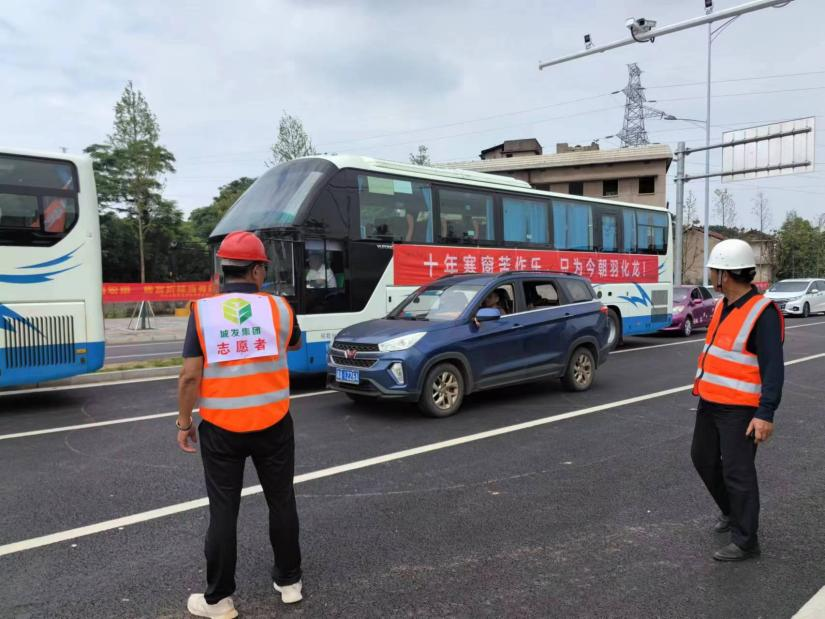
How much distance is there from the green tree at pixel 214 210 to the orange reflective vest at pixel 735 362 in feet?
161

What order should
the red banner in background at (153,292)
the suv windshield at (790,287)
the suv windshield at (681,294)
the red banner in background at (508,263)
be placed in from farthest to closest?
the suv windshield at (790,287), the red banner in background at (153,292), the suv windshield at (681,294), the red banner in background at (508,263)

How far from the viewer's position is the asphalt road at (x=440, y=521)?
3211mm

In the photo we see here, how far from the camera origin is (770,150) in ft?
73.2

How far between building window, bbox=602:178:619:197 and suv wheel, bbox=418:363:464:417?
134 ft

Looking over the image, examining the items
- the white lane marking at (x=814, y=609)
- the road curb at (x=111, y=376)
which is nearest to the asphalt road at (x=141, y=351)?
the road curb at (x=111, y=376)

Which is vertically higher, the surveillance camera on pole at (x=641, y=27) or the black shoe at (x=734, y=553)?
the surveillance camera on pole at (x=641, y=27)

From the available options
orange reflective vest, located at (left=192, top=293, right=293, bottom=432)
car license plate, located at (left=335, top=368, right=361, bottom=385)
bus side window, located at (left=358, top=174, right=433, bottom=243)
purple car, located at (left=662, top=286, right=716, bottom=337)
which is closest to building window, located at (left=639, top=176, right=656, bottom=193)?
purple car, located at (left=662, top=286, right=716, bottom=337)

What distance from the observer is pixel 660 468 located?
212 inches

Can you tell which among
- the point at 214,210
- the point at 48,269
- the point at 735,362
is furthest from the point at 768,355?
the point at 214,210

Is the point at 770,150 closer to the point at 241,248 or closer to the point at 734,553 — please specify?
the point at 734,553

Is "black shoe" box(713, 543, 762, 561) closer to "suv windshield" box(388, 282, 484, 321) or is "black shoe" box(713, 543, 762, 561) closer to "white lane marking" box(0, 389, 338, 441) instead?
"suv windshield" box(388, 282, 484, 321)

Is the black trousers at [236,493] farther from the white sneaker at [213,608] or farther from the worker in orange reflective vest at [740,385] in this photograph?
the worker in orange reflective vest at [740,385]

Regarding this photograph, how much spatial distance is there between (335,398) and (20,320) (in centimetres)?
413

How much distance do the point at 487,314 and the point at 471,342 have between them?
401mm
